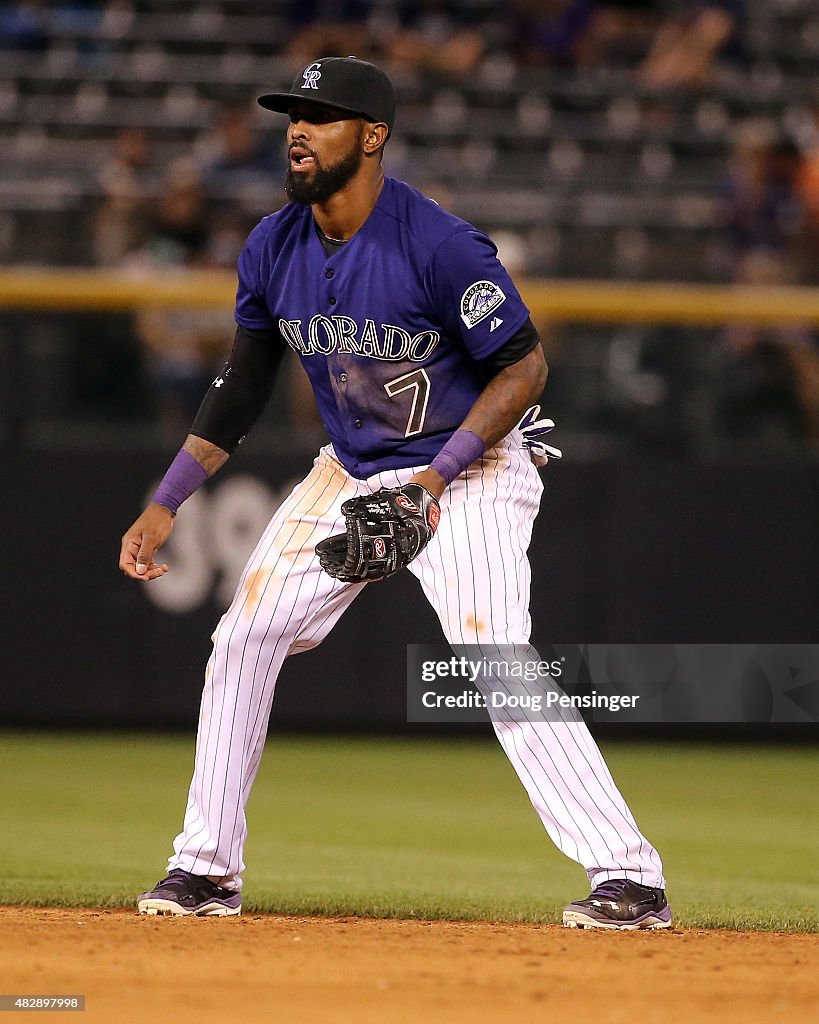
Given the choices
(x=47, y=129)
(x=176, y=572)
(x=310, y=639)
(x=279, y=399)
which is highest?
(x=47, y=129)

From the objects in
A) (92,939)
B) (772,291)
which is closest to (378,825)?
(92,939)

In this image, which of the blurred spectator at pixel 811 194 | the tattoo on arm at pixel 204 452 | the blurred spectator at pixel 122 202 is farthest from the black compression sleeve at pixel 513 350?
the blurred spectator at pixel 122 202

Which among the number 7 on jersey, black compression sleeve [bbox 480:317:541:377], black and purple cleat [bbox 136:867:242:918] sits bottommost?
black and purple cleat [bbox 136:867:242:918]

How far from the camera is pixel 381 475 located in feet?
13.7

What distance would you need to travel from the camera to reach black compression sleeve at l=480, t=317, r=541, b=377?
4.01 meters

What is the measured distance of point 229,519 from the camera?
7805mm

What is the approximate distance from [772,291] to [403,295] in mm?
4448

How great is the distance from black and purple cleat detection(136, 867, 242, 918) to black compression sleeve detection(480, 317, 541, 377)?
146 cm

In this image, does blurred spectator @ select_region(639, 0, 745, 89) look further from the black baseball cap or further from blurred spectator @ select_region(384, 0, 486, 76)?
the black baseball cap

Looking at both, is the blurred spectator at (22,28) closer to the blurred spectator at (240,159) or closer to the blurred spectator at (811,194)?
the blurred spectator at (240,159)

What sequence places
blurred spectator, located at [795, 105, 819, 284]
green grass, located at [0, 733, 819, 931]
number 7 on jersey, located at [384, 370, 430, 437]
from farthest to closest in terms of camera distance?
blurred spectator, located at [795, 105, 819, 284], green grass, located at [0, 733, 819, 931], number 7 on jersey, located at [384, 370, 430, 437]

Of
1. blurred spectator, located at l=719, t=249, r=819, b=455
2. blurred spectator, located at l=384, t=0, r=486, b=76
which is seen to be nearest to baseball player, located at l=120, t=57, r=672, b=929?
blurred spectator, located at l=719, t=249, r=819, b=455

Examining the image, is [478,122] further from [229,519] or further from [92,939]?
[92,939]

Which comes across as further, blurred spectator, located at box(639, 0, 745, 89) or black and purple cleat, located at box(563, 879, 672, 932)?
blurred spectator, located at box(639, 0, 745, 89)
